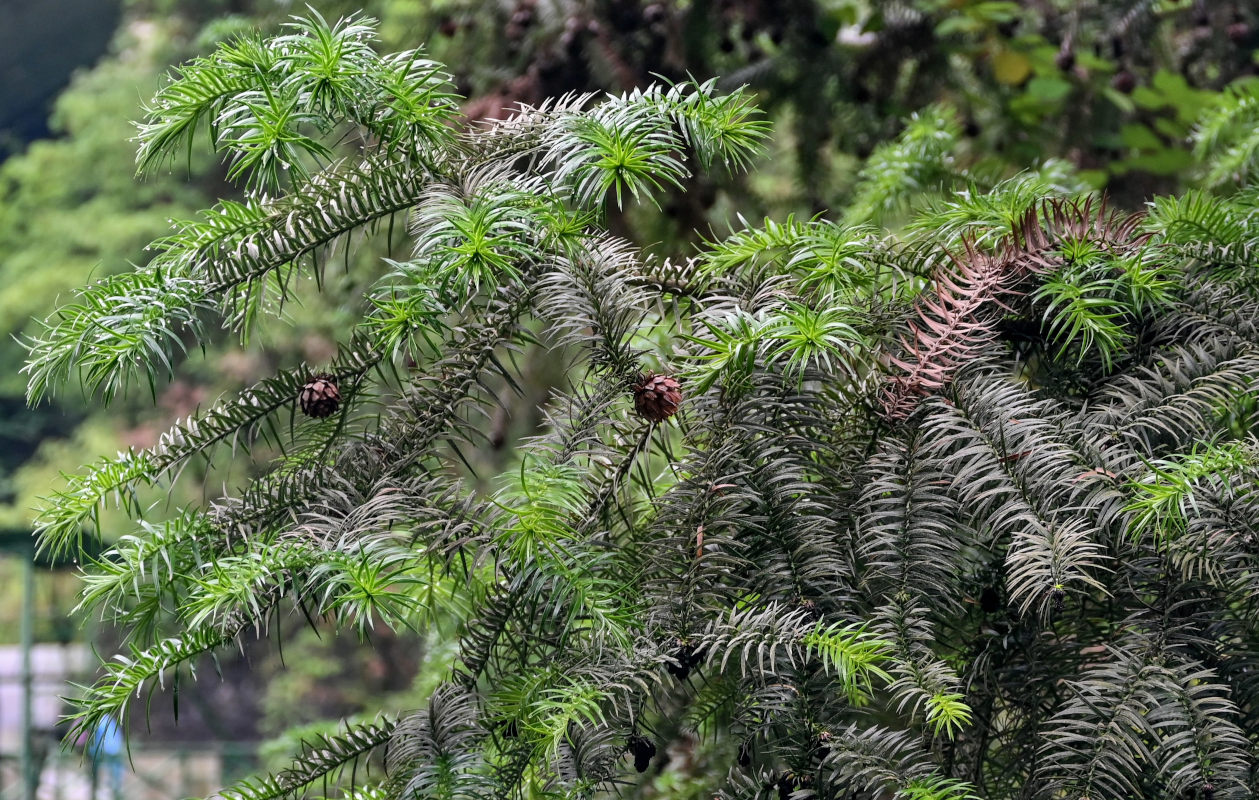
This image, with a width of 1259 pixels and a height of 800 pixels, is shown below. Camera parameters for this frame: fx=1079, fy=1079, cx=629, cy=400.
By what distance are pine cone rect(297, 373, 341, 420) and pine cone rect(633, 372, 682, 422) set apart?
0.89 ft

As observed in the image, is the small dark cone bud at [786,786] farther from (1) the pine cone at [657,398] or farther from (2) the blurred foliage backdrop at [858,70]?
(2) the blurred foliage backdrop at [858,70]

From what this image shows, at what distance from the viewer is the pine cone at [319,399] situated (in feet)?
3.06

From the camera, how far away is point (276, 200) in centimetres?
97

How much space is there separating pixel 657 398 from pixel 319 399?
30 centimetres

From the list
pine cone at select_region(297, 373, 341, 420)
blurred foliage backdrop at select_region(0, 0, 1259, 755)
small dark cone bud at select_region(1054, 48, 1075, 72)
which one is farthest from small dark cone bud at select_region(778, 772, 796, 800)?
small dark cone bud at select_region(1054, 48, 1075, 72)

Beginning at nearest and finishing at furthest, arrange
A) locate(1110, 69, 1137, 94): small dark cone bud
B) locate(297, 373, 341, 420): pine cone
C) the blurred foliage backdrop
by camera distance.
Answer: locate(297, 373, 341, 420): pine cone → locate(1110, 69, 1137, 94): small dark cone bud → the blurred foliage backdrop

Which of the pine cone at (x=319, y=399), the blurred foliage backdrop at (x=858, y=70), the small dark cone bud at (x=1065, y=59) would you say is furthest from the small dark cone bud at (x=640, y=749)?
the small dark cone bud at (x=1065, y=59)

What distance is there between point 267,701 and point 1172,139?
867 cm

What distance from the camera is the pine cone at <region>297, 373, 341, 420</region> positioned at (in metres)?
0.93

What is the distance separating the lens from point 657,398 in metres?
0.87

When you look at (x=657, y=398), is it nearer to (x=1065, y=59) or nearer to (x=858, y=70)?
(x=1065, y=59)

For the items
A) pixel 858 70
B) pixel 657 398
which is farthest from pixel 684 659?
pixel 858 70

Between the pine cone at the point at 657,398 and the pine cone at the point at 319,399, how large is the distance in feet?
0.89

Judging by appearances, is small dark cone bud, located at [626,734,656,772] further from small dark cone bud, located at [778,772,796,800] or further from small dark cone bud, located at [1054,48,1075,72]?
small dark cone bud, located at [1054,48,1075,72]
